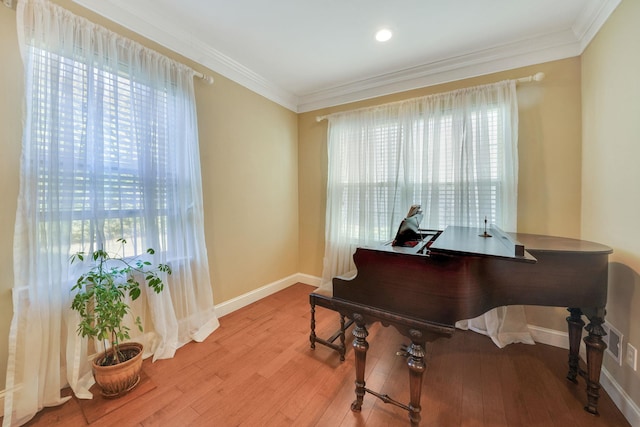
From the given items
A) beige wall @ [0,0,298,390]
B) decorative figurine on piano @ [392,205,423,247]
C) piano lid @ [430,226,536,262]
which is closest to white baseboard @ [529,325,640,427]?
piano lid @ [430,226,536,262]

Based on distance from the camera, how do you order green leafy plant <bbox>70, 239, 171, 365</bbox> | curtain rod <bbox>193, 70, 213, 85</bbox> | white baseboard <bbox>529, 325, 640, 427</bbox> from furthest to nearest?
curtain rod <bbox>193, 70, 213, 85</bbox>, green leafy plant <bbox>70, 239, 171, 365</bbox>, white baseboard <bbox>529, 325, 640, 427</bbox>

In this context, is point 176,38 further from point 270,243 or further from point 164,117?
point 270,243

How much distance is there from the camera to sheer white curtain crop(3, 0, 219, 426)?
1396 millimetres

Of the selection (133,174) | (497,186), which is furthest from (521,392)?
(133,174)

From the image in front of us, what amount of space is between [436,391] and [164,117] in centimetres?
296

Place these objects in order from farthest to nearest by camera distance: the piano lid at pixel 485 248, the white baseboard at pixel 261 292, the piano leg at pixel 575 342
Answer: the white baseboard at pixel 261 292 → the piano leg at pixel 575 342 → the piano lid at pixel 485 248

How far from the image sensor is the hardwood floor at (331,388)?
1413mm

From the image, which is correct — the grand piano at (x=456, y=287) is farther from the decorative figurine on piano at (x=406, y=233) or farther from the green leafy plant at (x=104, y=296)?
the green leafy plant at (x=104, y=296)

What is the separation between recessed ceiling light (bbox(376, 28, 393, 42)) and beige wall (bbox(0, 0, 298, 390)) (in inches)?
60.7

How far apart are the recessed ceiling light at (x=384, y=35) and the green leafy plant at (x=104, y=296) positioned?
263cm

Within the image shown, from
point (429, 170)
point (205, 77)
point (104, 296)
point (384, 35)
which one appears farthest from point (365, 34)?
point (104, 296)

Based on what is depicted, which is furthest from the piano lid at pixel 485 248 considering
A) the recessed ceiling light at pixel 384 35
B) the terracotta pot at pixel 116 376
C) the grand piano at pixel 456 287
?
the terracotta pot at pixel 116 376

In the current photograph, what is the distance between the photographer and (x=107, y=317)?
1.51 m

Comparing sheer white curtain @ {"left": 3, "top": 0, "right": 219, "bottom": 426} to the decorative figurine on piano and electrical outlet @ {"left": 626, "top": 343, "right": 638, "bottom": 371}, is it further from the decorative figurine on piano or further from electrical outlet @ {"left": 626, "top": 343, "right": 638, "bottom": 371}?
electrical outlet @ {"left": 626, "top": 343, "right": 638, "bottom": 371}
